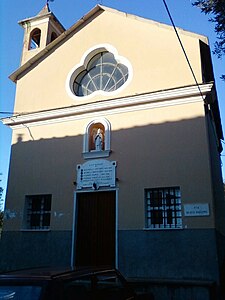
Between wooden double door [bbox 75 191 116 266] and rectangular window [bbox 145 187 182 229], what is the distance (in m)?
1.09

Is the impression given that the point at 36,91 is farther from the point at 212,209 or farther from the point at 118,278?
the point at 118,278

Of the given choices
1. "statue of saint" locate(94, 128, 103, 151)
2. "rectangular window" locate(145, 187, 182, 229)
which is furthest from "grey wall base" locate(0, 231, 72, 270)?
"statue of saint" locate(94, 128, 103, 151)

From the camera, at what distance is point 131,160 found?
10289 mm

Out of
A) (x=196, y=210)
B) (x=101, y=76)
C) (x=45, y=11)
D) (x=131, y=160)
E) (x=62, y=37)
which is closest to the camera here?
(x=196, y=210)

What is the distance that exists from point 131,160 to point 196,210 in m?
2.46

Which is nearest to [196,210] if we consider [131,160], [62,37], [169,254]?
[169,254]

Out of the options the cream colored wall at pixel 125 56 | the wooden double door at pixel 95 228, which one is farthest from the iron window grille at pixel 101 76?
the wooden double door at pixel 95 228

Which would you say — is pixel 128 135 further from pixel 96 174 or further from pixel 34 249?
pixel 34 249

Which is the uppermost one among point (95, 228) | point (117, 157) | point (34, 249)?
point (117, 157)

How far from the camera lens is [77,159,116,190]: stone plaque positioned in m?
10.4

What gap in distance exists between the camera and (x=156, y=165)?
992 cm

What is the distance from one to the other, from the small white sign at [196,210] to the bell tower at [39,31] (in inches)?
342

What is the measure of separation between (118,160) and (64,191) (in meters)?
2.05

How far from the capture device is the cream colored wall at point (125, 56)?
416 inches
